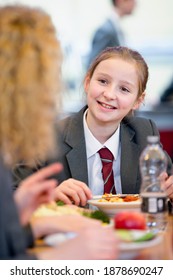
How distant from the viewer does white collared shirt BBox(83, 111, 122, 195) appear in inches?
91.0

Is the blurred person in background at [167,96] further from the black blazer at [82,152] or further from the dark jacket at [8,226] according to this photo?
the dark jacket at [8,226]

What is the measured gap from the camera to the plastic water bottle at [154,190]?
1700 mm

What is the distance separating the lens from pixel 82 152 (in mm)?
Result: 2314

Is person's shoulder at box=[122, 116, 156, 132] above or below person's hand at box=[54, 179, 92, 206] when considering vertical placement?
above

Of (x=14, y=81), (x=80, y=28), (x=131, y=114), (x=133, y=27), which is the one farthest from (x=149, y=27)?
(x=14, y=81)

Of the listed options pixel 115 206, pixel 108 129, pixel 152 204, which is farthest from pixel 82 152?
pixel 152 204

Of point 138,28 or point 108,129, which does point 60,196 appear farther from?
point 138,28

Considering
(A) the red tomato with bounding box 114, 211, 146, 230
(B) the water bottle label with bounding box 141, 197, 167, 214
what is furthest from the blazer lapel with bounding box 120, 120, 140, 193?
(A) the red tomato with bounding box 114, 211, 146, 230

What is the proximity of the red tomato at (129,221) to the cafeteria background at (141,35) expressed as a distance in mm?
2779

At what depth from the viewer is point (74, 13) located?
4785 millimetres

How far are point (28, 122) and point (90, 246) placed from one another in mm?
279

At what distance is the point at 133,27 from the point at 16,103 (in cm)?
373

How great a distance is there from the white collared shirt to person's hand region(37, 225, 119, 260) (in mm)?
918

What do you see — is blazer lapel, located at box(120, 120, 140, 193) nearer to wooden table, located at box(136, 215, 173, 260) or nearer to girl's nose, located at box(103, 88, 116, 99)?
girl's nose, located at box(103, 88, 116, 99)
